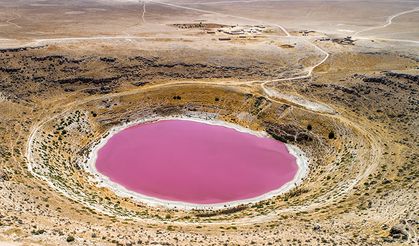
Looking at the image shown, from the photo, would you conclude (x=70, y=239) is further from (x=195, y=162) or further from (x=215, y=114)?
(x=215, y=114)

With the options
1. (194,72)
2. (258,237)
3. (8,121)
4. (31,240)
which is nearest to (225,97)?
(194,72)

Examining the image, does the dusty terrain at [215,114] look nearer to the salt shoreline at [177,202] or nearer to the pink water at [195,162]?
the salt shoreline at [177,202]

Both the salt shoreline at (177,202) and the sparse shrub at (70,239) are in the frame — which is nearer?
the sparse shrub at (70,239)

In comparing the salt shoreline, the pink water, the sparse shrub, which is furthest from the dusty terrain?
the pink water

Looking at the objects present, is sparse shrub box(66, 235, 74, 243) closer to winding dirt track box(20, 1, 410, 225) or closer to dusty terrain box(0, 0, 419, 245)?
dusty terrain box(0, 0, 419, 245)

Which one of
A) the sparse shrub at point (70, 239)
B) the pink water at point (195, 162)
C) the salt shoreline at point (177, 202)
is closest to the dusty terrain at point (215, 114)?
the sparse shrub at point (70, 239)

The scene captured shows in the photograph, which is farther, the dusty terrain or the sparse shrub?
the dusty terrain
